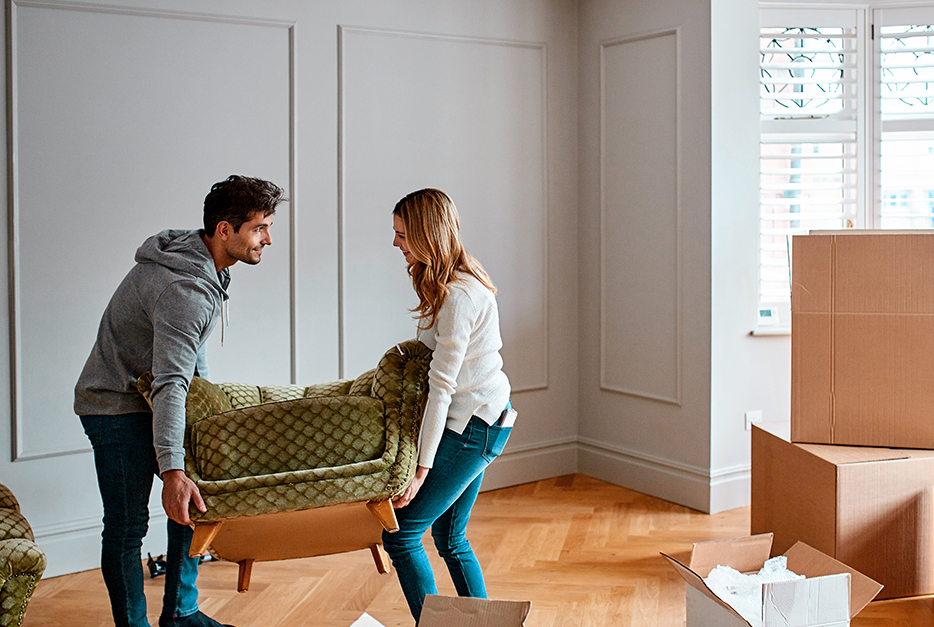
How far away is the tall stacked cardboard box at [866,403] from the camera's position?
2633 millimetres

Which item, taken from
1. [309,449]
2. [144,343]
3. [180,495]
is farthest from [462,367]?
[144,343]

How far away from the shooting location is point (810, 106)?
13.2ft

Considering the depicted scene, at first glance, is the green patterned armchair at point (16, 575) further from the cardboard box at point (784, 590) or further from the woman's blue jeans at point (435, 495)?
the cardboard box at point (784, 590)

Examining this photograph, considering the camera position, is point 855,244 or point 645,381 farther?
point 645,381

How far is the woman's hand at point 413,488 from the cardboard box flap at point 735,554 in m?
0.74

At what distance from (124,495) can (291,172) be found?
1.77 meters

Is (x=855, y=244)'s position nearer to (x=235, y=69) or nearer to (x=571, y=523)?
(x=571, y=523)

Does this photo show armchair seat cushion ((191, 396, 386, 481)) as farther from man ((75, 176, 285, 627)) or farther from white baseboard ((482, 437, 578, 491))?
white baseboard ((482, 437, 578, 491))

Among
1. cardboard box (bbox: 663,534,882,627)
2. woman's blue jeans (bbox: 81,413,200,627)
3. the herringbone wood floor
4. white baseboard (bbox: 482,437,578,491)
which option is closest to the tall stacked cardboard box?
the herringbone wood floor

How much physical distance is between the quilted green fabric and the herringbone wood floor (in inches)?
36.9

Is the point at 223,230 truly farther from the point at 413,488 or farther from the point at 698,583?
the point at 698,583

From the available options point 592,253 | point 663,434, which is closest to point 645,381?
point 663,434

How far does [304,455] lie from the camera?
78.7 inches

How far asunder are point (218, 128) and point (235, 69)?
0.26m
